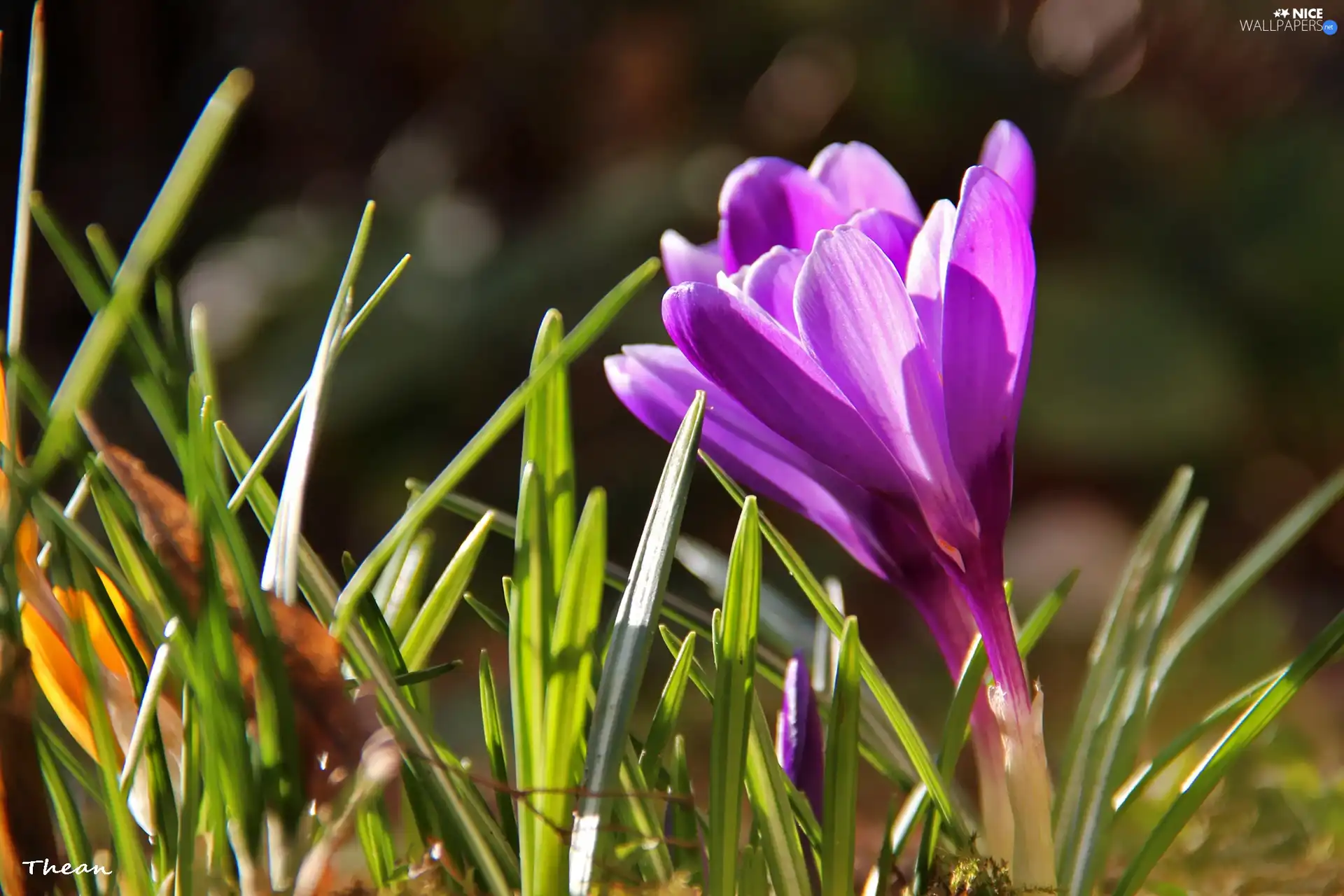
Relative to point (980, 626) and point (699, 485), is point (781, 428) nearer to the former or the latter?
point (980, 626)

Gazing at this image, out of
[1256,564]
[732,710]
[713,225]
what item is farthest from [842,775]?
[713,225]

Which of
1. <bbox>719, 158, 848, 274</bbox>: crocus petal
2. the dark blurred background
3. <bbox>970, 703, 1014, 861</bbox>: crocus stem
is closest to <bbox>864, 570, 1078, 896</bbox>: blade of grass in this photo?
<bbox>970, 703, 1014, 861</bbox>: crocus stem

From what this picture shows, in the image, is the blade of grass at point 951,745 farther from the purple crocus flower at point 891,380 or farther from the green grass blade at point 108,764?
the green grass blade at point 108,764

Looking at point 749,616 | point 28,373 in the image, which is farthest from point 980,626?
point 28,373

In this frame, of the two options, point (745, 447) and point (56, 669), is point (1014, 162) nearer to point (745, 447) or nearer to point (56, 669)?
point (745, 447)

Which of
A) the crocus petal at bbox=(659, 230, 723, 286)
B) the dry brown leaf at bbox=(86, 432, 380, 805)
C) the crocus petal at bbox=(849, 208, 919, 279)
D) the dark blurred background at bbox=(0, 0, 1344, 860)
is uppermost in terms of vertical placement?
the dark blurred background at bbox=(0, 0, 1344, 860)

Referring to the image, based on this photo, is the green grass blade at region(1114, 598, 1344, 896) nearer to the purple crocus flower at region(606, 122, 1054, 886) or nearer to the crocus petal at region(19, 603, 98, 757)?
the purple crocus flower at region(606, 122, 1054, 886)
